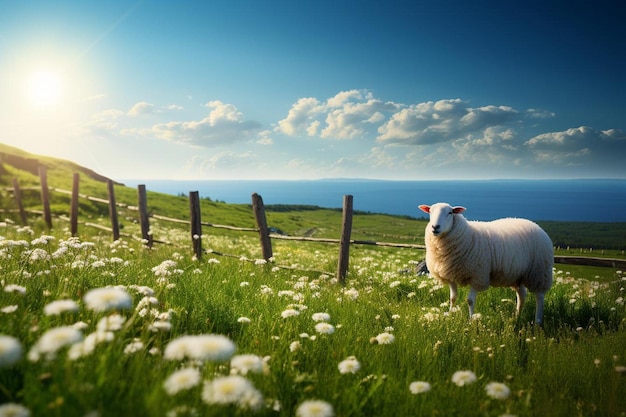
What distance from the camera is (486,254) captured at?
726 centimetres

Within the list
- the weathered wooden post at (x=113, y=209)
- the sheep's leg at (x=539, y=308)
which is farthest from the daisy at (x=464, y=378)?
the weathered wooden post at (x=113, y=209)

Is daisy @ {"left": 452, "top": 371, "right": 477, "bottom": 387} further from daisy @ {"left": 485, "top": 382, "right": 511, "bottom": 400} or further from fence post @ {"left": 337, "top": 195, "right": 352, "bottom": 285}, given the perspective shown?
fence post @ {"left": 337, "top": 195, "right": 352, "bottom": 285}

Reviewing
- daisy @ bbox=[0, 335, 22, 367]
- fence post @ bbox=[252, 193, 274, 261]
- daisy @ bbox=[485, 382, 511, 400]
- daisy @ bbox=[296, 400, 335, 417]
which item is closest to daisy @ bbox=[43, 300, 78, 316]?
daisy @ bbox=[0, 335, 22, 367]

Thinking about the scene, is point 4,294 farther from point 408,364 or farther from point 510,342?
point 510,342

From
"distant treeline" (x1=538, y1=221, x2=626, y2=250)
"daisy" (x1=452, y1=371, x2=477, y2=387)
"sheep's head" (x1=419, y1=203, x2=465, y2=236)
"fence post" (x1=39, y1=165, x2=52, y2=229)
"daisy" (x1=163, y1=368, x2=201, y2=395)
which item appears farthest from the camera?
"distant treeline" (x1=538, y1=221, x2=626, y2=250)

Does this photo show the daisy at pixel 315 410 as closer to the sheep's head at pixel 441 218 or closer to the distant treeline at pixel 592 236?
the sheep's head at pixel 441 218

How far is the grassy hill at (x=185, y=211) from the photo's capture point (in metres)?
38.9

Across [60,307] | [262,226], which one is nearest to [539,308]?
[262,226]

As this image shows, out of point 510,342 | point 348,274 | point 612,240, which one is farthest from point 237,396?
point 612,240

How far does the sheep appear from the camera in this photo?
283 inches

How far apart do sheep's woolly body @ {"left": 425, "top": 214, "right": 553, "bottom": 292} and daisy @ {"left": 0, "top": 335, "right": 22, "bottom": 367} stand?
6652mm

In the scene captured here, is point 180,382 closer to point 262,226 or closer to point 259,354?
point 259,354

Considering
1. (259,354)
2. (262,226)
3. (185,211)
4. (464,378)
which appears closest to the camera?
(464,378)

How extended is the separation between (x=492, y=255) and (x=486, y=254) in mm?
180
